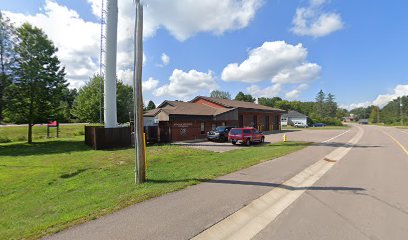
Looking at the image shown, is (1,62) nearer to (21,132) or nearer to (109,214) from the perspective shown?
(21,132)

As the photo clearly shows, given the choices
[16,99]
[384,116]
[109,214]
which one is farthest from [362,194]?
[384,116]

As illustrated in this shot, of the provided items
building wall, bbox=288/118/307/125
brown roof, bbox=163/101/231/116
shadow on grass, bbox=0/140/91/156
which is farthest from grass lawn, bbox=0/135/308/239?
building wall, bbox=288/118/307/125

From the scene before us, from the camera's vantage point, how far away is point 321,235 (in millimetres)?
5094

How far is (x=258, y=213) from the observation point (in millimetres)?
6430

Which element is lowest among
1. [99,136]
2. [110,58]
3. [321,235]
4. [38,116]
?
[321,235]

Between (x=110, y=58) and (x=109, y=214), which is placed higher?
(x=110, y=58)

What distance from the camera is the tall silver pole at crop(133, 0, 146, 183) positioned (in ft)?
29.8

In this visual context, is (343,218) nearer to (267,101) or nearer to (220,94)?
(220,94)

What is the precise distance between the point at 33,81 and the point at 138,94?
23.1 m

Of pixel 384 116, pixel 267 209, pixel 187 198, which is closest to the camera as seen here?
pixel 267 209

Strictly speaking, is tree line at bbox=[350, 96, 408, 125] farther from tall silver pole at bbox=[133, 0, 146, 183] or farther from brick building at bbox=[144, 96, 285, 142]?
tall silver pole at bbox=[133, 0, 146, 183]

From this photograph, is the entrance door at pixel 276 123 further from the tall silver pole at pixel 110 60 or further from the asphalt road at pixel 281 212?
the asphalt road at pixel 281 212

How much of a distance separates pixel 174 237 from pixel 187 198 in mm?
2373

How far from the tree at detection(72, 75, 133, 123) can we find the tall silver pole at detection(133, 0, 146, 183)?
43292mm
